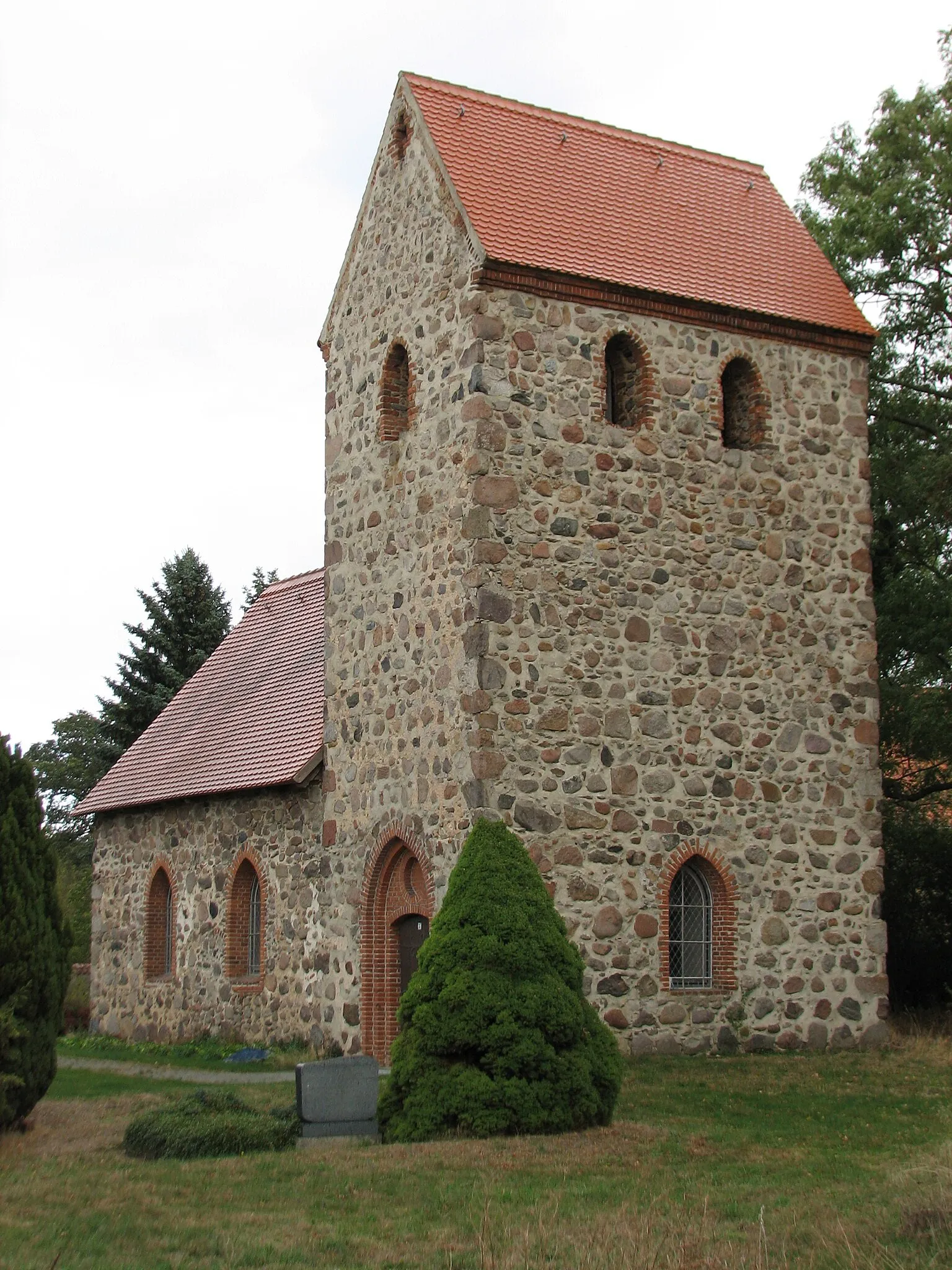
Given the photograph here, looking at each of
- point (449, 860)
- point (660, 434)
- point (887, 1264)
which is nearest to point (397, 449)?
point (660, 434)

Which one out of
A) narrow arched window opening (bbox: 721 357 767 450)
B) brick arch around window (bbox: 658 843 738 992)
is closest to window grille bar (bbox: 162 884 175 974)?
brick arch around window (bbox: 658 843 738 992)

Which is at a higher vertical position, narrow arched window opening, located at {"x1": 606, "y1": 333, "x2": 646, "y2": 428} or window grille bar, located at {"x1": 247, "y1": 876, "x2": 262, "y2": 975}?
narrow arched window opening, located at {"x1": 606, "y1": 333, "x2": 646, "y2": 428}

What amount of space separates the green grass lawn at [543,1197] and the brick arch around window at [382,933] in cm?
431

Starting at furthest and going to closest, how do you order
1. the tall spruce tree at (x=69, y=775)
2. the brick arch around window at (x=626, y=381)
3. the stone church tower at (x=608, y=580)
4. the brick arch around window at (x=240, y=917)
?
the tall spruce tree at (x=69, y=775), the brick arch around window at (x=240, y=917), the brick arch around window at (x=626, y=381), the stone church tower at (x=608, y=580)

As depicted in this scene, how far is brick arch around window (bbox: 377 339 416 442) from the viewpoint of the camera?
62.7 feet

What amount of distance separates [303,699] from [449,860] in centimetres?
632

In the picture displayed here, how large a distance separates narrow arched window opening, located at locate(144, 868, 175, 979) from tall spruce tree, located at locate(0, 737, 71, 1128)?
10571mm

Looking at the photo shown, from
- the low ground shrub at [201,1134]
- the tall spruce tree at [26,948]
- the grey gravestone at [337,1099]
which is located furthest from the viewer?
the tall spruce tree at [26,948]

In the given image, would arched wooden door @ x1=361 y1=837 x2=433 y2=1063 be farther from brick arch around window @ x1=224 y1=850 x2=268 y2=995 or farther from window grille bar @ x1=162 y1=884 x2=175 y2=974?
window grille bar @ x1=162 y1=884 x2=175 y2=974

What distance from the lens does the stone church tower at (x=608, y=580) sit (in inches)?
667

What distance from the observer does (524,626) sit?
1684cm

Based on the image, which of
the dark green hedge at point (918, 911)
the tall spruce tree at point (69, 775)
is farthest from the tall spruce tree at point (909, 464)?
the tall spruce tree at point (69, 775)

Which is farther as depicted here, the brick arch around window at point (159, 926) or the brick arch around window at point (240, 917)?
the brick arch around window at point (159, 926)

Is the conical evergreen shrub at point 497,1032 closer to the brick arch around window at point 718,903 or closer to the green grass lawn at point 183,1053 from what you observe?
the brick arch around window at point 718,903
